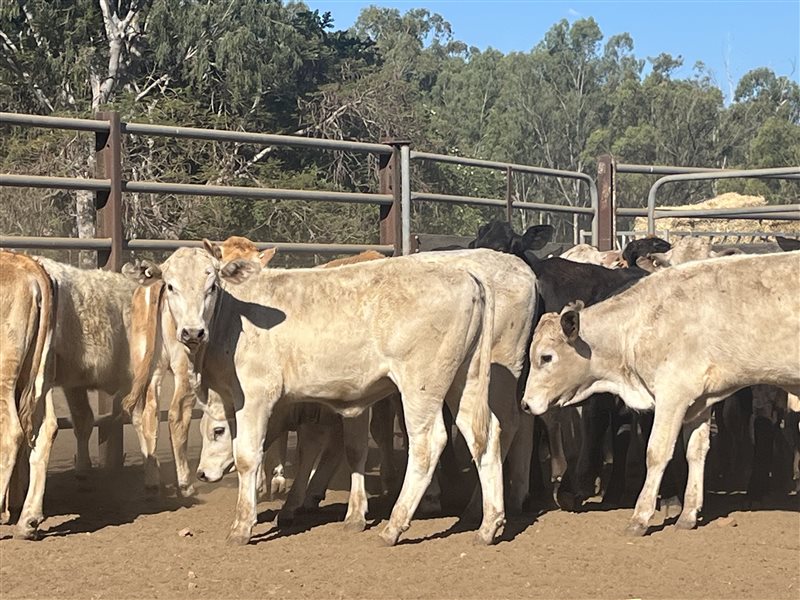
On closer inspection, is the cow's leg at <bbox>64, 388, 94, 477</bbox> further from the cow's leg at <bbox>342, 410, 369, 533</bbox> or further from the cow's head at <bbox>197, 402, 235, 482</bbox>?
the cow's leg at <bbox>342, 410, 369, 533</bbox>

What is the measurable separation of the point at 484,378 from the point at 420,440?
57 cm

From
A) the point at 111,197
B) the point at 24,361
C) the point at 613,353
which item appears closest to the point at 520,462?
the point at 613,353

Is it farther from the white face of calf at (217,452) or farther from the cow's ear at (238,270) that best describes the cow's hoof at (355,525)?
the cow's ear at (238,270)

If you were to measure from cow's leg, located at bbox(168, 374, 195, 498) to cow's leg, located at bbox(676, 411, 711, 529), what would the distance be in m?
3.44

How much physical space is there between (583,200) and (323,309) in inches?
2108

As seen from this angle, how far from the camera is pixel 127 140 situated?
23.4m

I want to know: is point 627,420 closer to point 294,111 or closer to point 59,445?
point 59,445

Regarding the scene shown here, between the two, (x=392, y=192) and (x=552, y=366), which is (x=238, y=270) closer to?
(x=552, y=366)

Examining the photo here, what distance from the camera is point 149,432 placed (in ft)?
28.7

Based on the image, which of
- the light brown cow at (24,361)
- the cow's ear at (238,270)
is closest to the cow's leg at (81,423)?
the light brown cow at (24,361)

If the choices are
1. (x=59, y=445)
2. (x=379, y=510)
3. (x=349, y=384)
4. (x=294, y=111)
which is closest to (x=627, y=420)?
(x=379, y=510)

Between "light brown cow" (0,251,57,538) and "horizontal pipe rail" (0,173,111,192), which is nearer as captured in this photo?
"light brown cow" (0,251,57,538)

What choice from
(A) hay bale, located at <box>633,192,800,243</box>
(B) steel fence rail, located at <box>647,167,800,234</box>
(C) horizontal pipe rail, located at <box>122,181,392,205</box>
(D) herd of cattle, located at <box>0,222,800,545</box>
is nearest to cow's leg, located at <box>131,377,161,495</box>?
(D) herd of cattle, located at <box>0,222,800,545</box>

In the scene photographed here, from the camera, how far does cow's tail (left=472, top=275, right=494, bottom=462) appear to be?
734cm
